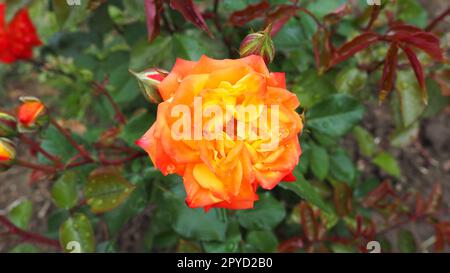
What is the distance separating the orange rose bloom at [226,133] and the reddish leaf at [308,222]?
1.81 feet

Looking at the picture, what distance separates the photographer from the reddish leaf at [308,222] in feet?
3.97

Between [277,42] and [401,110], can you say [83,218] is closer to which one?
[277,42]

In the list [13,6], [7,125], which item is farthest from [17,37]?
[7,125]

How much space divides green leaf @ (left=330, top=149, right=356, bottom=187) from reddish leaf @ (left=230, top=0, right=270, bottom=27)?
0.58m

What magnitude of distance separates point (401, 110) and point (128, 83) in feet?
2.46

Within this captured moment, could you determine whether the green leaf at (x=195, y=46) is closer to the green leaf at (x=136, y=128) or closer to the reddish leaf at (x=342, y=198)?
the green leaf at (x=136, y=128)

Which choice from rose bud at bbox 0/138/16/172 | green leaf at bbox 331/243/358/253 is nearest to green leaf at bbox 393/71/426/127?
green leaf at bbox 331/243/358/253

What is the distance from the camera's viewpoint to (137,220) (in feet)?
6.03

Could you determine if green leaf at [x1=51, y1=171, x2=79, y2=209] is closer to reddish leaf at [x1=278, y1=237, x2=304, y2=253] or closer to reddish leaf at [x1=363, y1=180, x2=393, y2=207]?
reddish leaf at [x1=278, y1=237, x2=304, y2=253]

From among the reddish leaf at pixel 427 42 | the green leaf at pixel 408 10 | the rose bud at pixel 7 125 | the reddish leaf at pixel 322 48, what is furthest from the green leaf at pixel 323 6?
the rose bud at pixel 7 125

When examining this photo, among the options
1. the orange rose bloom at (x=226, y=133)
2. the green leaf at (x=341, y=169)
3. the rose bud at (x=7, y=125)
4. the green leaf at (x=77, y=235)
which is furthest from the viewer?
the green leaf at (x=341, y=169)

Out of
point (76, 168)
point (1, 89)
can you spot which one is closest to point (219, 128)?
point (76, 168)

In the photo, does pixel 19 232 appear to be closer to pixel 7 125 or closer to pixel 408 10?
pixel 7 125

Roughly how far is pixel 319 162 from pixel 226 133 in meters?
0.66
